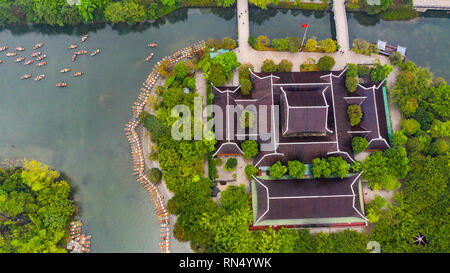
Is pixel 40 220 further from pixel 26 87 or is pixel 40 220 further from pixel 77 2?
pixel 77 2

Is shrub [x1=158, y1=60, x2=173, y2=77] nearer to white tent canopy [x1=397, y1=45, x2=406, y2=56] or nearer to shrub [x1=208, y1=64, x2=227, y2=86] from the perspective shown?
shrub [x1=208, y1=64, x2=227, y2=86]

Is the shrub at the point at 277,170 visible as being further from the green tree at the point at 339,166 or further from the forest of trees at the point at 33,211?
the forest of trees at the point at 33,211

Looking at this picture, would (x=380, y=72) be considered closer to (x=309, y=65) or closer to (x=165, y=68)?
(x=309, y=65)

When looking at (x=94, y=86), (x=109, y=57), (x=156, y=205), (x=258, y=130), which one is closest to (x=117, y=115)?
(x=94, y=86)

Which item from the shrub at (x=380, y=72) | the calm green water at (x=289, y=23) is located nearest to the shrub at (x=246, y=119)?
the calm green water at (x=289, y=23)

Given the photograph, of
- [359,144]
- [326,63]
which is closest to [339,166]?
[359,144]

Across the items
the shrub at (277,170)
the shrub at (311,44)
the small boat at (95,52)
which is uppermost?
the shrub at (311,44)
